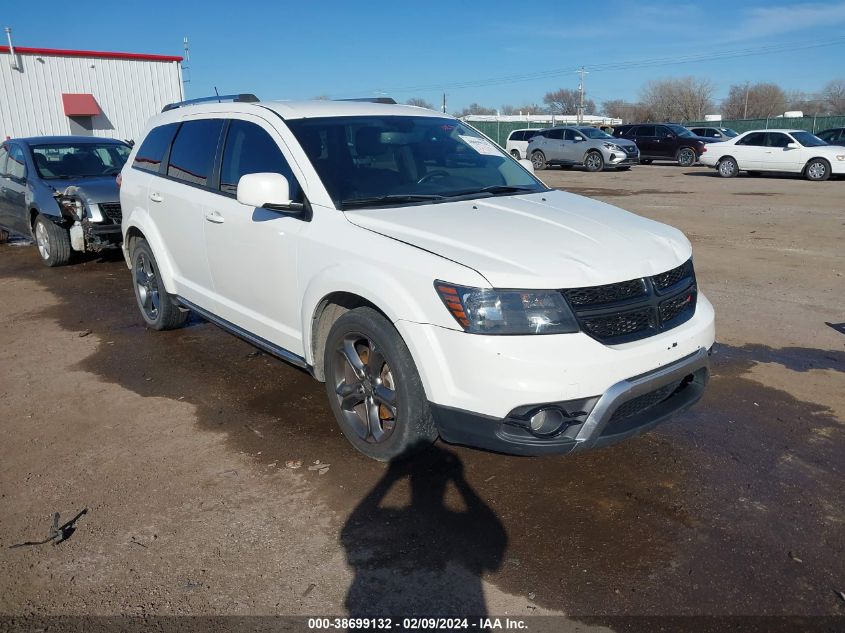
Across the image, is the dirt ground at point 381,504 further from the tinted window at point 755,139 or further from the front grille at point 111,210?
the tinted window at point 755,139

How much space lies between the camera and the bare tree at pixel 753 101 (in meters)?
95.1

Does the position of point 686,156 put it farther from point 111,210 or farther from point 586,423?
point 586,423

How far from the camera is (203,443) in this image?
162 inches

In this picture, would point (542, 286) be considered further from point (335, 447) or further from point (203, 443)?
point (203, 443)

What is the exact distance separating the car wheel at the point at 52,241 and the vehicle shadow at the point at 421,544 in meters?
7.40

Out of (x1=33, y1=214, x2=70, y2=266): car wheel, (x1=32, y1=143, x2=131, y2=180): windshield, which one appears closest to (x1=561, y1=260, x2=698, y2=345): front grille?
(x1=33, y1=214, x2=70, y2=266): car wheel

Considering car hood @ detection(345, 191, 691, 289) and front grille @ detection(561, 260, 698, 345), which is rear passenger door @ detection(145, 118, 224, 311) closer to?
car hood @ detection(345, 191, 691, 289)

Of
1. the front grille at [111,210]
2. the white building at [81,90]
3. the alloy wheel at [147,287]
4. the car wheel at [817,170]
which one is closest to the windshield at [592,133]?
the car wheel at [817,170]

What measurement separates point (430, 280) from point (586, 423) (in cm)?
95

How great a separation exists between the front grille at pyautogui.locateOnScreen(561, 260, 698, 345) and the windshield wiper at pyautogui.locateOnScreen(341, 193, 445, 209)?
1.30m

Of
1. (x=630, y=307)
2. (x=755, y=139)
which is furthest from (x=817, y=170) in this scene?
(x=630, y=307)

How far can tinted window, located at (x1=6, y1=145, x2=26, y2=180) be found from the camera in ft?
31.9

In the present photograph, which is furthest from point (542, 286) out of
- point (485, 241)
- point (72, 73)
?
point (72, 73)

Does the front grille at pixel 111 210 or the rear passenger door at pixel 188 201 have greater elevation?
the rear passenger door at pixel 188 201
